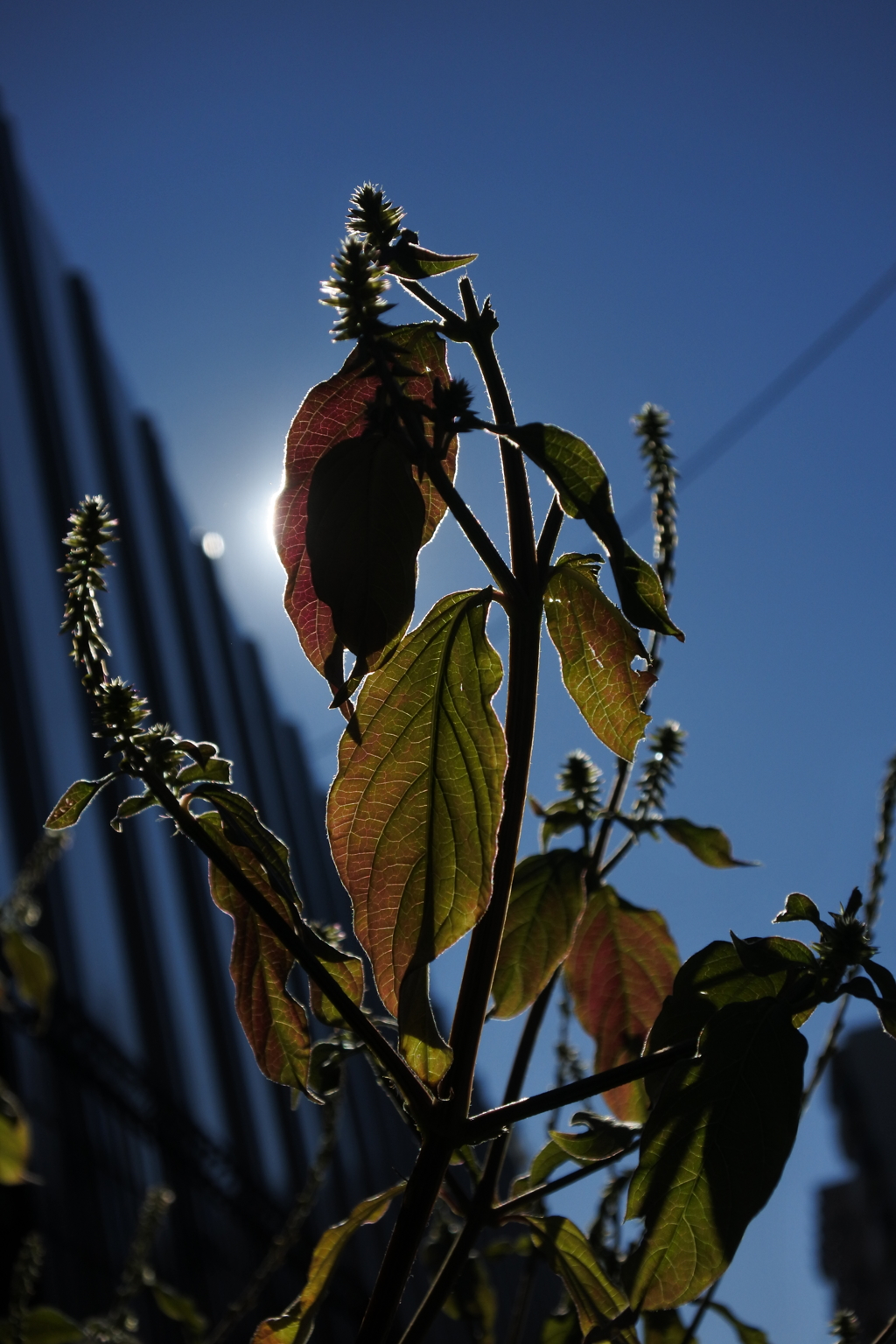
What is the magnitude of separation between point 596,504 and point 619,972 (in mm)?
284

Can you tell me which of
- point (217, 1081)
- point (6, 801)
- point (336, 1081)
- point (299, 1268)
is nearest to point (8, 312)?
point (6, 801)

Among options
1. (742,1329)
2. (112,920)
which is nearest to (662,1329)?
(742,1329)

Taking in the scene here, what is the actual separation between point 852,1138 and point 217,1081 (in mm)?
9422

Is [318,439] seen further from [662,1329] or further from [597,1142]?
[662,1329]

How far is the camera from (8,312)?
482 centimetres

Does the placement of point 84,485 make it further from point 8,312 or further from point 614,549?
point 614,549

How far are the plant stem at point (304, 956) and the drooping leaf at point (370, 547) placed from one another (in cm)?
6

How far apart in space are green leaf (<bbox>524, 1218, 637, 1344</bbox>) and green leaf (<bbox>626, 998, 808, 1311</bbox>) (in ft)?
0.29

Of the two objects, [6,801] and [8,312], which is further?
[8,312]

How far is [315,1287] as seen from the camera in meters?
0.39

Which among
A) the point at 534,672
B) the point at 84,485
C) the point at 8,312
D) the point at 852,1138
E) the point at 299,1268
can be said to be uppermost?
the point at 8,312

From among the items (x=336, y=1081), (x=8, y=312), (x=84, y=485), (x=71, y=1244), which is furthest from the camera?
(x=84, y=485)

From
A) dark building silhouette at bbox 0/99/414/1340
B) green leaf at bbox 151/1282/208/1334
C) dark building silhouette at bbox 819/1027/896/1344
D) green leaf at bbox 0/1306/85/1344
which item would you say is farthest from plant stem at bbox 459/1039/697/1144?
dark building silhouette at bbox 819/1027/896/1344

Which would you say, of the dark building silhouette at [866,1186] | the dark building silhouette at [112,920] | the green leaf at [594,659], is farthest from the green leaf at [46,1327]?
the dark building silhouette at [866,1186]
